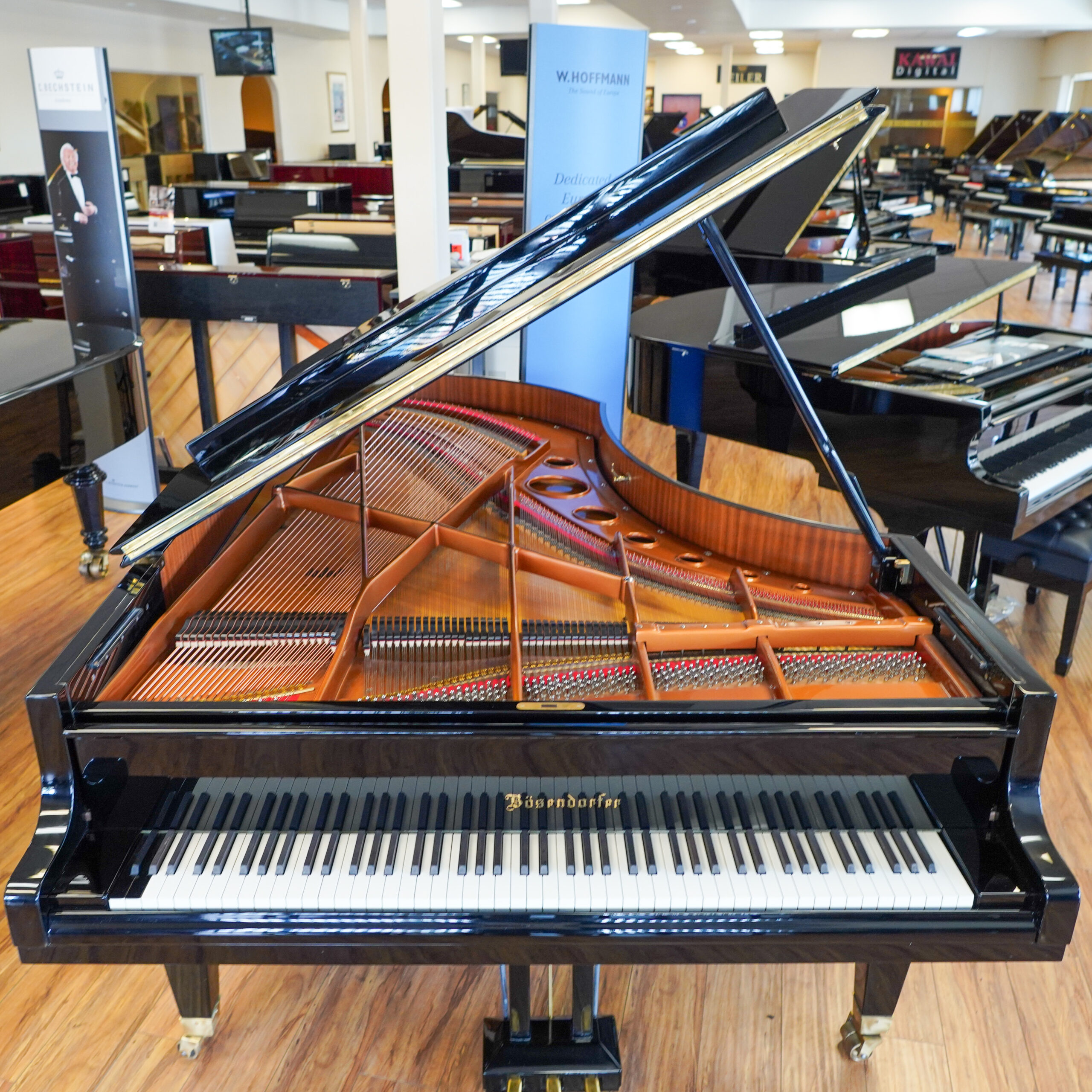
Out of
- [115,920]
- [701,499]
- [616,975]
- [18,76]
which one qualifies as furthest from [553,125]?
[18,76]

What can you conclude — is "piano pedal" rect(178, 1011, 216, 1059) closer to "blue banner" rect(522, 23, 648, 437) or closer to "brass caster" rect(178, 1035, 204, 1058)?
"brass caster" rect(178, 1035, 204, 1058)

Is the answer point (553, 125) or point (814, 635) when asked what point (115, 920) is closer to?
point (814, 635)

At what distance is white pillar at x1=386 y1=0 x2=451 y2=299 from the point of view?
4426 millimetres

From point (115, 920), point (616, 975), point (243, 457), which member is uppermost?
point (243, 457)

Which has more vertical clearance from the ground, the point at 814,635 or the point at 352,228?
the point at 352,228

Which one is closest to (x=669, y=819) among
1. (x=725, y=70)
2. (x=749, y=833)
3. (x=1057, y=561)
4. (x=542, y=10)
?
(x=749, y=833)

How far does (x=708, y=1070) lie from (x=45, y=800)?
1.50 meters

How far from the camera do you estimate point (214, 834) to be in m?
1.65

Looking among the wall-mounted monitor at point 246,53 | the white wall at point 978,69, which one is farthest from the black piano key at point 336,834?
the white wall at point 978,69

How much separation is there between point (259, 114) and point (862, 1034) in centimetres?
1756

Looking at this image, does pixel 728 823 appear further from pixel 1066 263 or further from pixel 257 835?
pixel 1066 263

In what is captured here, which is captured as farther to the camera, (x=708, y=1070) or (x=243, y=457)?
(x=708, y=1070)

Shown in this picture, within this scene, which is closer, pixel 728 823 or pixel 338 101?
pixel 728 823

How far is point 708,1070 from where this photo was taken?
214 centimetres
